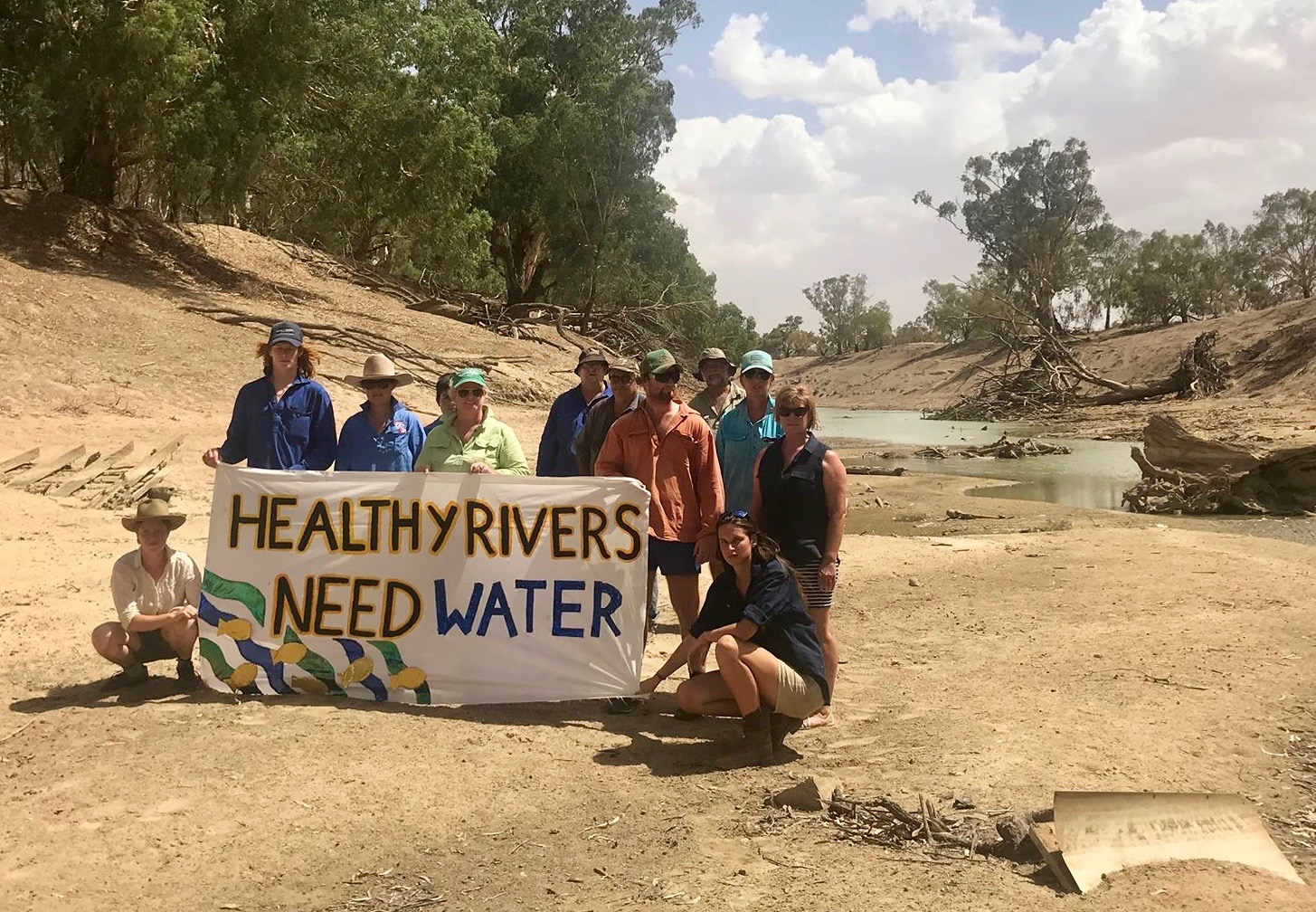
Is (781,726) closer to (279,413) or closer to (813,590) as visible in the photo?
(813,590)

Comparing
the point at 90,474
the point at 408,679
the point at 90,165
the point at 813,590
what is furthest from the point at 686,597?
the point at 90,165

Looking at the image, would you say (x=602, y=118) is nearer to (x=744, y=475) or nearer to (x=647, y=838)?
(x=744, y=475)

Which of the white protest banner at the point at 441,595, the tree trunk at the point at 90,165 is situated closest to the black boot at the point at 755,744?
the white protest banner at the point at 441,595

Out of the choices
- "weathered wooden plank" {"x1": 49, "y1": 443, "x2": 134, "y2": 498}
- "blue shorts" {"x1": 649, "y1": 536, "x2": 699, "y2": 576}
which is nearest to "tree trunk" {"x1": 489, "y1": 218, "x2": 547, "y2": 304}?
"weathered wooden plank" {"x1": 49, "y1": 443, "x2": 134, "y2": 498}

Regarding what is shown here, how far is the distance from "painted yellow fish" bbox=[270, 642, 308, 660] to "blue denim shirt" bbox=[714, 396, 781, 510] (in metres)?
2.38

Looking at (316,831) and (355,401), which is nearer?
(316,831)

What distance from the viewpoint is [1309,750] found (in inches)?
195

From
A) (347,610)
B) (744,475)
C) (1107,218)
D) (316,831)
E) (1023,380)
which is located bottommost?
(316,831)

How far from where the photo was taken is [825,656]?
5355mm

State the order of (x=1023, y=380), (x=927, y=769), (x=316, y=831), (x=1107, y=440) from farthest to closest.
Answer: (x=1023, y=380), (x=1107, y=440), (x=927, y=769), (x=316, y=831)

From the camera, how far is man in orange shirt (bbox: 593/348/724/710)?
17.6 feet

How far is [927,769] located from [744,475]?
2.04m

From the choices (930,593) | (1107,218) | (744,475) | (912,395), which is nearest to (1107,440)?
(930,593)

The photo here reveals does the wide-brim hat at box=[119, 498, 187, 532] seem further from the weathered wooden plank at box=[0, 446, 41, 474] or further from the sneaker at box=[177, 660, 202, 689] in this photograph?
the weathered wooden plank at box=[0, 446, 41, 474]
